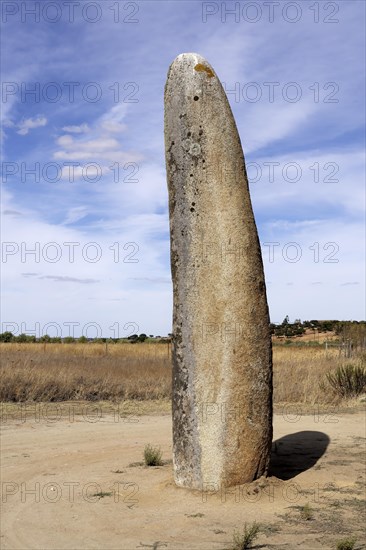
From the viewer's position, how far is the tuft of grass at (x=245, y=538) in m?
4.79

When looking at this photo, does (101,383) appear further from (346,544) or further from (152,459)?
(346,544)

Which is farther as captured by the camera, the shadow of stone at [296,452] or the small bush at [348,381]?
the small bush at [348,381]

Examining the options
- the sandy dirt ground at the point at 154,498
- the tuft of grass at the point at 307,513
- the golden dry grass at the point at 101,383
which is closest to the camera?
the sandy dirt ground at the point at 154,498

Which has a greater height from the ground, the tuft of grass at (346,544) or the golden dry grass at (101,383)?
the golden dry grass at (101,383)

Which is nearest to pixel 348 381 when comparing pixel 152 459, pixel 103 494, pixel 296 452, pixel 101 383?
pixel 101 383

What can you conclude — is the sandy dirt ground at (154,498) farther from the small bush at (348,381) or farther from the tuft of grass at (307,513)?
the small bush at (348,381)

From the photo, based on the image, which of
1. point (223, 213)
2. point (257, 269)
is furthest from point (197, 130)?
point (257, 269)

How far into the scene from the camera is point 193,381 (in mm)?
6277

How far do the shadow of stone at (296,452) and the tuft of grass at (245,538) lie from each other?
1967mm

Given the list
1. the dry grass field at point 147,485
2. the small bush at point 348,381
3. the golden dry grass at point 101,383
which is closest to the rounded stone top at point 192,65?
the dry grass field at point 147,485

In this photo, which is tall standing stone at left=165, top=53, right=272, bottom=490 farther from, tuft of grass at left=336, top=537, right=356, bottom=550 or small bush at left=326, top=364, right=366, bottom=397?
small bush at left=326, top=364, right=366, bottom=397

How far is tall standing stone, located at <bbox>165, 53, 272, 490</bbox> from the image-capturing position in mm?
6219

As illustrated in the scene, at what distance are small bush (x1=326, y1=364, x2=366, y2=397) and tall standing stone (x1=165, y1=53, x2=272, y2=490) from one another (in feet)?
26.5

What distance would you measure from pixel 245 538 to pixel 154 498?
5.45 ft
